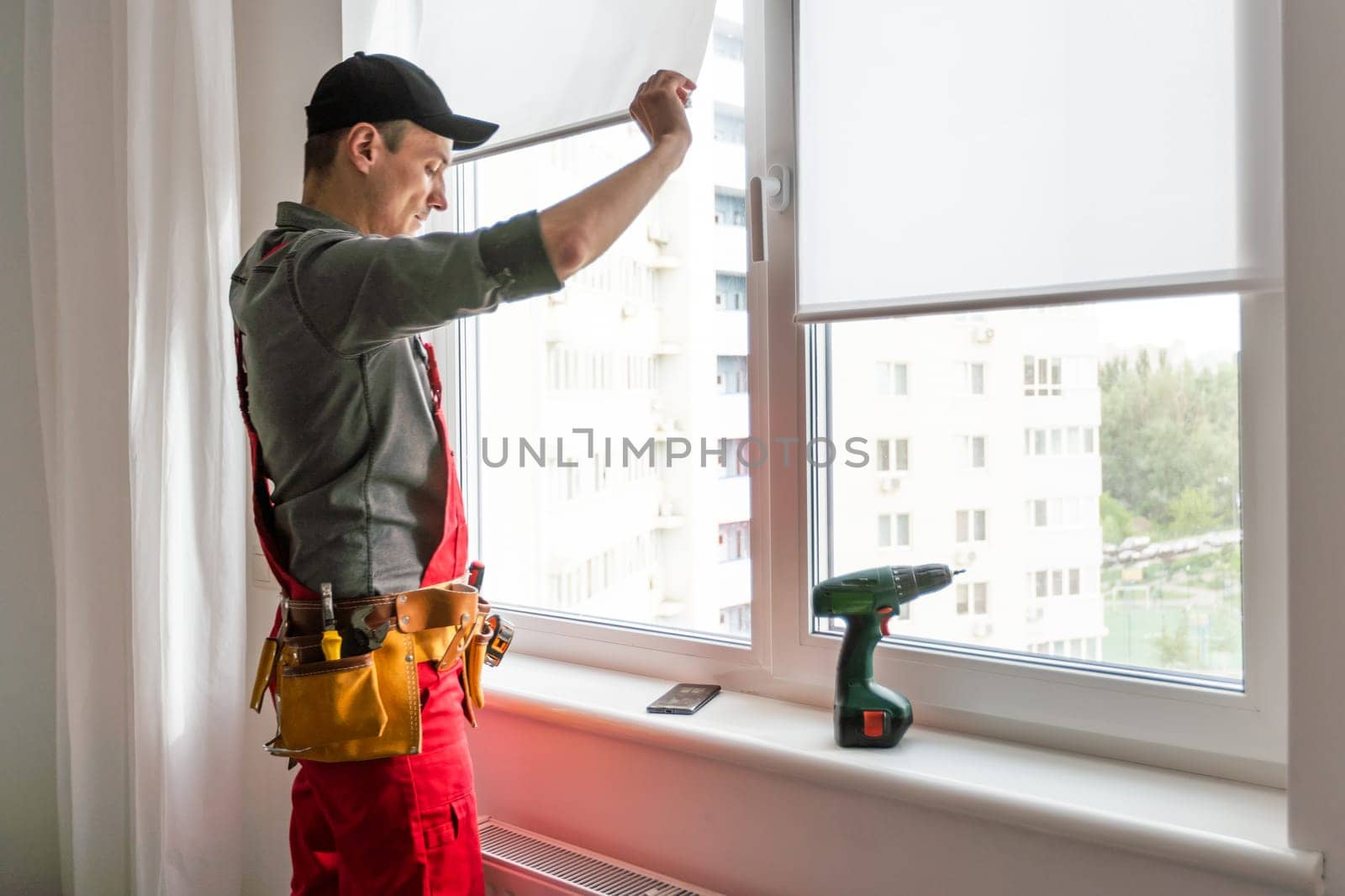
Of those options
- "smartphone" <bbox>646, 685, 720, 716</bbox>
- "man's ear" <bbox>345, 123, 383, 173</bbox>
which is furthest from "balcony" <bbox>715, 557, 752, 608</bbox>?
"man's ear" <bbox>345, 123, 383, 173</bbox>

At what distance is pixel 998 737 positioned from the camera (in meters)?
1.35

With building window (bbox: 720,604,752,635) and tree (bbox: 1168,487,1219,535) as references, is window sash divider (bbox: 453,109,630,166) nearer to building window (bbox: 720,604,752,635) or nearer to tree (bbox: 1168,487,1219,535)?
building window (bbox: 720,604,752,635)

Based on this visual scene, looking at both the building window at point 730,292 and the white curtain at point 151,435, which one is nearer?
the building window at point 730,292

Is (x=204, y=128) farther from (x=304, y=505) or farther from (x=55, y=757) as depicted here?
(x=55, y=757)

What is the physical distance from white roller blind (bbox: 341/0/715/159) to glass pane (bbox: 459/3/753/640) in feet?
0.62

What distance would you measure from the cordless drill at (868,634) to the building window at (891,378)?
0.95ft

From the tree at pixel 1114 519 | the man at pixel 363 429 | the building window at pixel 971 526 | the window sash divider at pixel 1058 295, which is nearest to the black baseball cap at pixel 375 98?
the man at pixel 363 429

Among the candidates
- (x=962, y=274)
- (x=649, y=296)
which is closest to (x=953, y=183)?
(x=962, y=274)

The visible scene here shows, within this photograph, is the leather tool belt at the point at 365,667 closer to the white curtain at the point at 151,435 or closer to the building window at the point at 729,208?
the white curtain at the point at 151,435

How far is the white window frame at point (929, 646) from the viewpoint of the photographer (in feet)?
3.81

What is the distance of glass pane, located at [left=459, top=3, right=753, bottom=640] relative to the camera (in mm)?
1689

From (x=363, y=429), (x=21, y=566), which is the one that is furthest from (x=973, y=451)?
(x=21, y=566)

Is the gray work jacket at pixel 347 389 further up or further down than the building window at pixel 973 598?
further up

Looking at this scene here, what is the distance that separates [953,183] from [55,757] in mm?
2366
